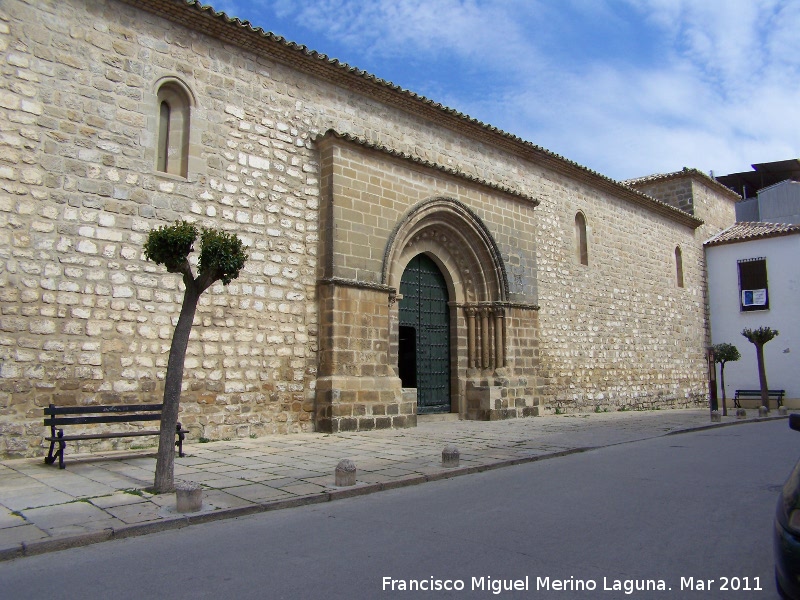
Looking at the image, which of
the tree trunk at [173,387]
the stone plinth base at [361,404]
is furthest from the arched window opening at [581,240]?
the tree trunk at [173,387]

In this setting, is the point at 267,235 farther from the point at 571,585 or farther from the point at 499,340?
the point at 571,585

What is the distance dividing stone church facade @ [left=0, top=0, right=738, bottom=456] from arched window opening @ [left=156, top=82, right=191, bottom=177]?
32 millimetres

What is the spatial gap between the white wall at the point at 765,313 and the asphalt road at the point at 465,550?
18.7 meters

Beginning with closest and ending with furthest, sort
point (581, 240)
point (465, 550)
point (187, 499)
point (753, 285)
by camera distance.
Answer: point (465, 550), point (187, 499), point (581, 240), point (753, 285)

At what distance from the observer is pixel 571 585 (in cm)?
357

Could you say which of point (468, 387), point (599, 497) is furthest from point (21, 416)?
point (468, 387)

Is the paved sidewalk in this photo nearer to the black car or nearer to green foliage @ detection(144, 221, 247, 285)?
green foliage @ detection(144, 221, 247, 285)

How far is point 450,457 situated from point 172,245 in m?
3.83

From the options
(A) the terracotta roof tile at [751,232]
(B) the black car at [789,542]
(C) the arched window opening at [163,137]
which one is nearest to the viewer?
(B) the black car at [789,542]

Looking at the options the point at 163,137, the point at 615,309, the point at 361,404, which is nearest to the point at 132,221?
the point at 163,137

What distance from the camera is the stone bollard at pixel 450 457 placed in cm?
734

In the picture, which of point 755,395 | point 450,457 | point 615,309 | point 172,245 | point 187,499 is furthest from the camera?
point 755,395

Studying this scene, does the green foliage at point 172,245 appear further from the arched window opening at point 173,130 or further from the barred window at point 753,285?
the barred window at point 753,285

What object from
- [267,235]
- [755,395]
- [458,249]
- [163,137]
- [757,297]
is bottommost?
[755,395]
